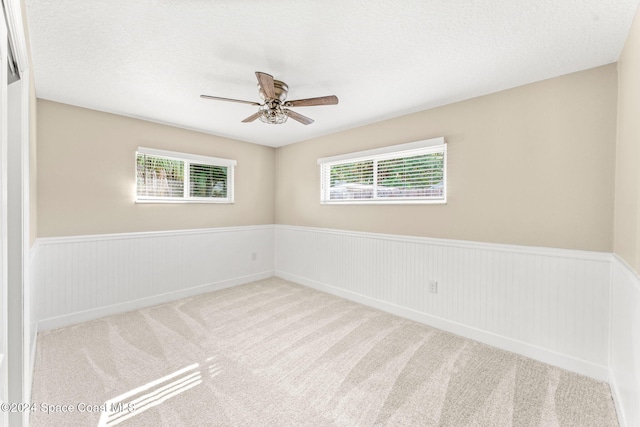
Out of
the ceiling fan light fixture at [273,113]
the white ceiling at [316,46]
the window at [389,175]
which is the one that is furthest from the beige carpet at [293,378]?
the white ceiling at [316,46]

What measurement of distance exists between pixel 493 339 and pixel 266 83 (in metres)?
2.95

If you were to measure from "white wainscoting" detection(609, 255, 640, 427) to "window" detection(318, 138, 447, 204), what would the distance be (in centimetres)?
146

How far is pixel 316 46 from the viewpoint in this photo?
1950 mm

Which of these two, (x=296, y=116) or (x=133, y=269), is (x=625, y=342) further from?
(x=133, y=269)

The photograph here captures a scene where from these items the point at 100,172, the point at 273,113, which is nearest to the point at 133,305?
the point at 100,172

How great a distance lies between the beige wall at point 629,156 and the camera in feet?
5.11

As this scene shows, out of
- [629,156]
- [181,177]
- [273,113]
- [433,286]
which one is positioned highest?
[273,113]

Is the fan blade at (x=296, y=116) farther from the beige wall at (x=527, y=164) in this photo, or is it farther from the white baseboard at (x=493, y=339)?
the white baseboard at (x=493, y=339)

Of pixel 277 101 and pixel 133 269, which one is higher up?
pixel 277 101

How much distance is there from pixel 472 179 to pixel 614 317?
145cm

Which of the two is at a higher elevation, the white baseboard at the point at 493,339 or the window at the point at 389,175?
the window at the point at 389,175

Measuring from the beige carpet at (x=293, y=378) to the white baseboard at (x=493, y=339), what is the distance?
8 centimetres

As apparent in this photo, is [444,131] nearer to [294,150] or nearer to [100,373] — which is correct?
[294,150]

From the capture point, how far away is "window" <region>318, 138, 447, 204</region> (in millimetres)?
3102
